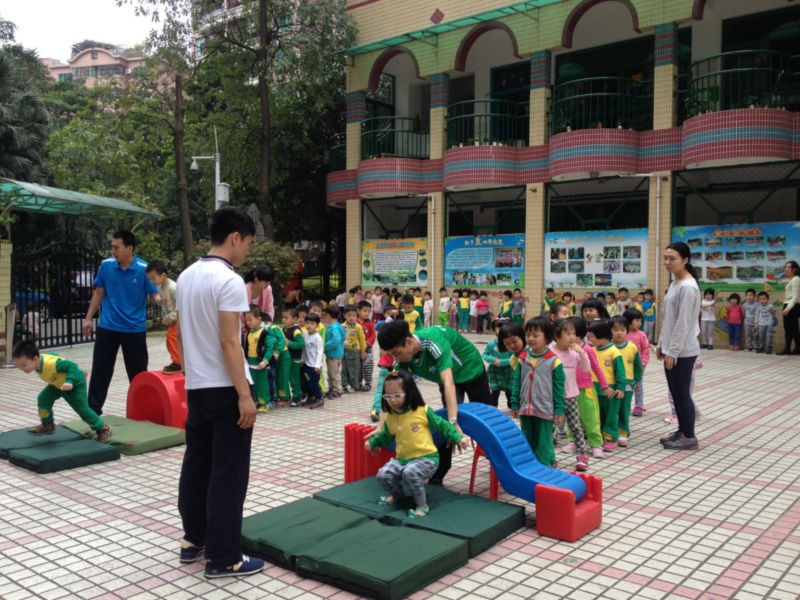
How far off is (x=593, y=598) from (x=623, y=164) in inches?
583

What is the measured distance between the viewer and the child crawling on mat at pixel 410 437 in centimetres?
434

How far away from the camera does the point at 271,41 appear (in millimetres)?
21922

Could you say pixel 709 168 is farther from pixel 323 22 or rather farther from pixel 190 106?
pixel 190 106

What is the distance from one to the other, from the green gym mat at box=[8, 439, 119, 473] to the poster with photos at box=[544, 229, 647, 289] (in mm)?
13744

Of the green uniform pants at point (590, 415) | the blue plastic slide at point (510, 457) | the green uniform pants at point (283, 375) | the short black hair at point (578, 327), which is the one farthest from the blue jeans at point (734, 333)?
the blue plastic slide at point (510, 457)

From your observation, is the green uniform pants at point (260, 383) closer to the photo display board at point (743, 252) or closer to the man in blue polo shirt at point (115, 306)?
the man in blue polo shirt at point (115, 306)

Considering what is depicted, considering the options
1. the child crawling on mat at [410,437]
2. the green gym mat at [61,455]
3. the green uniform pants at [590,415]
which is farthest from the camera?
the green uniform pants at [590,415]

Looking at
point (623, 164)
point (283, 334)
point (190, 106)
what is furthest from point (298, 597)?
point (190, 106)

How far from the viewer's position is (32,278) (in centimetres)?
1393

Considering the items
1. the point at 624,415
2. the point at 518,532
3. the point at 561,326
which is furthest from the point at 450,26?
the point at 518,532

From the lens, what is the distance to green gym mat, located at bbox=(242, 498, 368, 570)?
384 cm

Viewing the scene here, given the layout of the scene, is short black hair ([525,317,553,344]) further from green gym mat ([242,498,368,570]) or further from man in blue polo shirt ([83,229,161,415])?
man in blue polo shirt ([83,229,161,415])

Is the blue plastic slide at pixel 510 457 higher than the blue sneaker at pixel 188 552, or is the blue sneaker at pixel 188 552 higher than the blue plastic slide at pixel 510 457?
the blue plastic slide at pixel 510 457

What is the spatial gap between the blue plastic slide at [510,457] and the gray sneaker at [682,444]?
2477 mm
